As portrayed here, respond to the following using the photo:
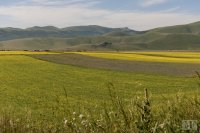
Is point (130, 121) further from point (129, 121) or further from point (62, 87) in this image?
point (62, 87)

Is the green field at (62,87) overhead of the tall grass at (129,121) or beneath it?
beneath

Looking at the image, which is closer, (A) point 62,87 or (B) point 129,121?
(B) point 129,121

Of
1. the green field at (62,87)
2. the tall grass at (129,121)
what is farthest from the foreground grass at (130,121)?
the green field at (62,87)

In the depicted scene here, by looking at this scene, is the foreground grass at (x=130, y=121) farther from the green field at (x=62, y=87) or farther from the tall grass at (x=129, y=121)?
the green field at (x=62, y=87)

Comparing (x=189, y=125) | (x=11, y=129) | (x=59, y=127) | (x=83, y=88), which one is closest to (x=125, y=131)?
(x=189, y=125)

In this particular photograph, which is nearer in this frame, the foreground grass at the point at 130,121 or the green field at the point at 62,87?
the foreground grass at the point at 130,121

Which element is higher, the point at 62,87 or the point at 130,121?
the point at 130,121

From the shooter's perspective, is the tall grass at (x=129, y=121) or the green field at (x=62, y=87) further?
the green field at (x=62, y=87)

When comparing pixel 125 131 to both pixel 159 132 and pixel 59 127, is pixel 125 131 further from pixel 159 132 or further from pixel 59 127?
pixel 59 127

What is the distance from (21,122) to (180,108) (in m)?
2.32

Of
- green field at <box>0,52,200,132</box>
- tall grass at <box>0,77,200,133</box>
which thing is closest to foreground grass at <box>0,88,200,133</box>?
tall grass at <box>0,77,200,133</box>

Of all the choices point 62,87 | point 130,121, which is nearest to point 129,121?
point 130,121

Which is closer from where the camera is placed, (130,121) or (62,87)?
(130,121)

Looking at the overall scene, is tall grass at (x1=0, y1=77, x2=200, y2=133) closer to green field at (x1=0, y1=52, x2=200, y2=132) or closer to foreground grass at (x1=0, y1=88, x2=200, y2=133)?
foreground grass at (x1=0, y1=88, x2=200, y2=133)
